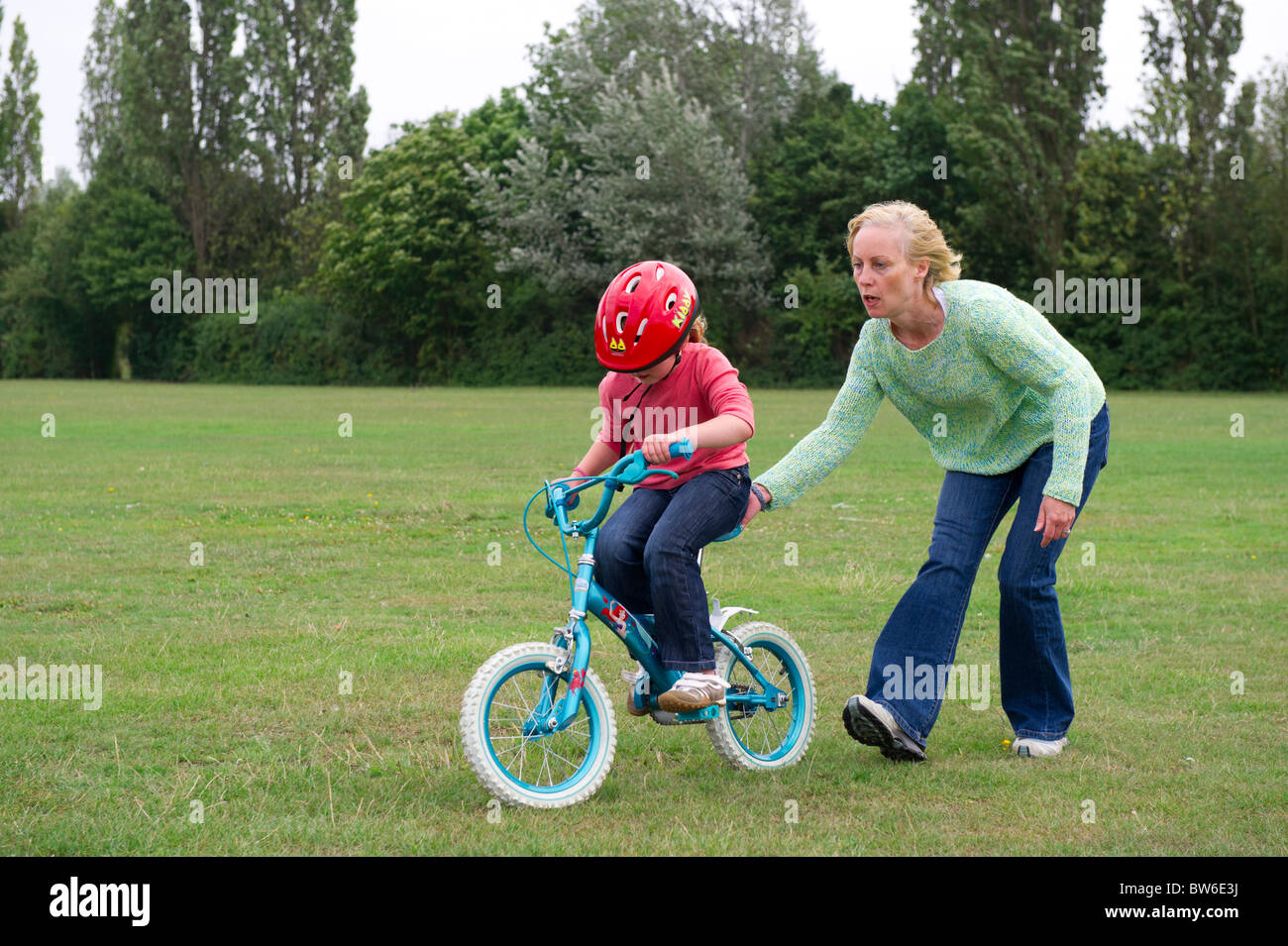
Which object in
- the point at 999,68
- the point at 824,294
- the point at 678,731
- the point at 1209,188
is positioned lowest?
the point at 678,731

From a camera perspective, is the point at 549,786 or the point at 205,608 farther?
the point at 205,608

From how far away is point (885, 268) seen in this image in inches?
197

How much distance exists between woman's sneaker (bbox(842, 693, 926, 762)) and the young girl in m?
0.68

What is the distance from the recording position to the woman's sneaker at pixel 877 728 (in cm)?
520

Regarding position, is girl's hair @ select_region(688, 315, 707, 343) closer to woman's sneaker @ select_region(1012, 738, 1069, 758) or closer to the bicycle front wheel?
the bicycle front wheel

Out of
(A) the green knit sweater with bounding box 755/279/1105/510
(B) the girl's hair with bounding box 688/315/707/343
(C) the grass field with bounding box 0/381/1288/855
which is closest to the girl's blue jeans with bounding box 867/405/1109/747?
(A) the green knit sweater with bounding box 755/279/1105/510

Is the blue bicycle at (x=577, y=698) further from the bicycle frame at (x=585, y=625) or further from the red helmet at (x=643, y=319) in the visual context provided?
the red helmet at (x=643, y=319)

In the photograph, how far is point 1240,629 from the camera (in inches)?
319

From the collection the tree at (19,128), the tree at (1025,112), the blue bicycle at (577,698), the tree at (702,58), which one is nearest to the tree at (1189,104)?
the tree at (1025,112)

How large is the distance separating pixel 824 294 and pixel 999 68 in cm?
936

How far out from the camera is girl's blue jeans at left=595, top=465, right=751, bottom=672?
470 centimetres

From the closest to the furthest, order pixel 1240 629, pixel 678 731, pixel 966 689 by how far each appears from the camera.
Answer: pixel 678 731, pixel 966 689, pixel 1240 629
